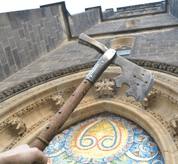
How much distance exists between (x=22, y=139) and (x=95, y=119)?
208 centimetres

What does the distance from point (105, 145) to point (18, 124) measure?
6.96 ft

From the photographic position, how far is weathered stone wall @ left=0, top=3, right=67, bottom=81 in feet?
20.8

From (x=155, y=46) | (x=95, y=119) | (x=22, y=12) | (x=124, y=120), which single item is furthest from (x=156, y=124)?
(x=22, y=12)

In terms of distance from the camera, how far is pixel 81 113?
5270 mm

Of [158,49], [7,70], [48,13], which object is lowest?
[158,49]

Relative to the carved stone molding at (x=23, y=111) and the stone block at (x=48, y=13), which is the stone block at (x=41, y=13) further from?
the carved stone molding at (x=23, y=111)

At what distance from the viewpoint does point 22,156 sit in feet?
4.35

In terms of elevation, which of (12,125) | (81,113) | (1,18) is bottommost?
(81,113)

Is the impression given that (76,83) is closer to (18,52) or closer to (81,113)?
(81,113)

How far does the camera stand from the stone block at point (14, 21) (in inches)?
267

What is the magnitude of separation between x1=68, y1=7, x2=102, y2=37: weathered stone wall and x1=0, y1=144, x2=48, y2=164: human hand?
12.2 m

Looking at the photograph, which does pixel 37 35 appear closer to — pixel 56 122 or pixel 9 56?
pixel 9 56

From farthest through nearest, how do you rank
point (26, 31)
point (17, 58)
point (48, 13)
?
1. point (48, 13)
2. point (26, 31)
3. point (17, 58)

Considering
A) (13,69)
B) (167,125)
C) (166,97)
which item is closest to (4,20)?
(13,69)
